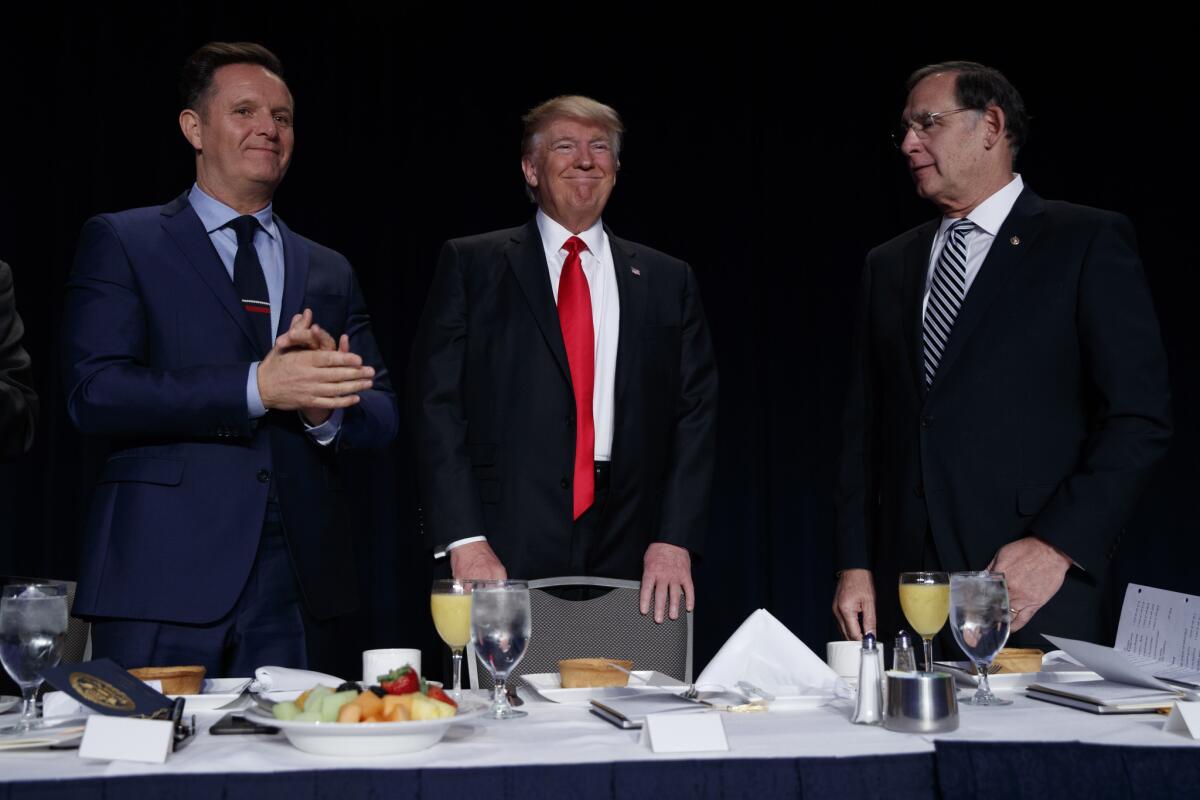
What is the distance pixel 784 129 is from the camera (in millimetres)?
4820

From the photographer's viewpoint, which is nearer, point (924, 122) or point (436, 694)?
point (436, 694)

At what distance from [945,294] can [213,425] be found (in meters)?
1.44

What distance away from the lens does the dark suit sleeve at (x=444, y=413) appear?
244cm

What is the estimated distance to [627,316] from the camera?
2.67 meters

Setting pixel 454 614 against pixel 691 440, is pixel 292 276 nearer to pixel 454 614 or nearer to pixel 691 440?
pixel 691 440

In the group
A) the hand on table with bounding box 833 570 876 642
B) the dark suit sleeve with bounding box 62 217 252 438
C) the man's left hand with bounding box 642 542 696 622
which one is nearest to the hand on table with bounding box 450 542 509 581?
the man's left hand with bounding box 642 542 696 622

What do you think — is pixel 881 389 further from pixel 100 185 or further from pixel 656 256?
pixel 100 185

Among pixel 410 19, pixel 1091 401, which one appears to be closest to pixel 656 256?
pixel 1091 401

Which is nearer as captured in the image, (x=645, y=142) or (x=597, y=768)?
(x=597, y=768)

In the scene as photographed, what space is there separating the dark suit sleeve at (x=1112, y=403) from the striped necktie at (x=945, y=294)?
0.23 m

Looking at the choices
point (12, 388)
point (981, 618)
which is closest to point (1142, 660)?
point (981, 618)

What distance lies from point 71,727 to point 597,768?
584 millimetres

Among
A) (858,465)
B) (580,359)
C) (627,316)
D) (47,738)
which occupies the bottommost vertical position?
(47,738)

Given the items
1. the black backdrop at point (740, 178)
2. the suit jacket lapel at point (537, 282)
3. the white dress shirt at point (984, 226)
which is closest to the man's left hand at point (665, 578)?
the suit jacket lapel at point (537, 282)
